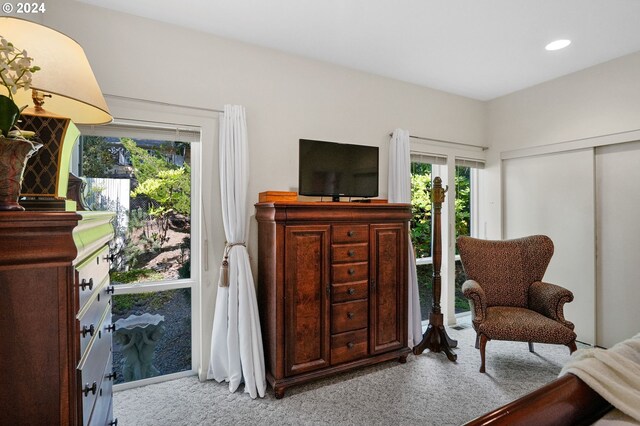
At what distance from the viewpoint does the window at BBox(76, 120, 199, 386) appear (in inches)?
91.4

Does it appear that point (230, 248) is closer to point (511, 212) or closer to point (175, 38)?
point (175, 38)

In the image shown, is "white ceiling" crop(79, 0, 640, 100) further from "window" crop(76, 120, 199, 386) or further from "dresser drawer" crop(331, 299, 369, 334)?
"dresser drawer" crop(331, 299, 369, 334)

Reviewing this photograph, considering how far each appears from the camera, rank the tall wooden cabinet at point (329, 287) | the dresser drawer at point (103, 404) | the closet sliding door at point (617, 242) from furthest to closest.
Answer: the closet sliding door at point (617, 242) < the tall wooden cabinet at point (329, 287) < the dresser drawer at point (103, 404)

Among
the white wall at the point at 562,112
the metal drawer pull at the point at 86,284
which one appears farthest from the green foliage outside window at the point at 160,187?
the white wall at the point at 562,112

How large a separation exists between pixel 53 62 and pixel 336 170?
1994 mm

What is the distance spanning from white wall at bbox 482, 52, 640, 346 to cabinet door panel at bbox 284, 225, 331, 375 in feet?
8.56

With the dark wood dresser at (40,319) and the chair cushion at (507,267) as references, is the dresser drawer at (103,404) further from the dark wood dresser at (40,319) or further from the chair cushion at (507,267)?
the chair cushion at (507,267)

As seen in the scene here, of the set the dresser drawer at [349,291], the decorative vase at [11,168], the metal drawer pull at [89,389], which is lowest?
the dresser drawer at [349,291]

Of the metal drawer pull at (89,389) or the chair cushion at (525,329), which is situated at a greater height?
the metal drawer pull at (89,389)

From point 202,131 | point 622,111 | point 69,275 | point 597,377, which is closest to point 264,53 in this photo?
point 202,131

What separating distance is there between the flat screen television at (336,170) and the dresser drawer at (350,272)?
23.4 inches

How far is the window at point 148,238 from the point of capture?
91.4 inches

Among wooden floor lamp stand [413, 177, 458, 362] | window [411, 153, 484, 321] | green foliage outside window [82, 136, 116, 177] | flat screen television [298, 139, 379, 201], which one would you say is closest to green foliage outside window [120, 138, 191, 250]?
green foliage outside window [82, 136, 116, 177]

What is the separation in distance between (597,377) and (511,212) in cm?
Answer: 338
